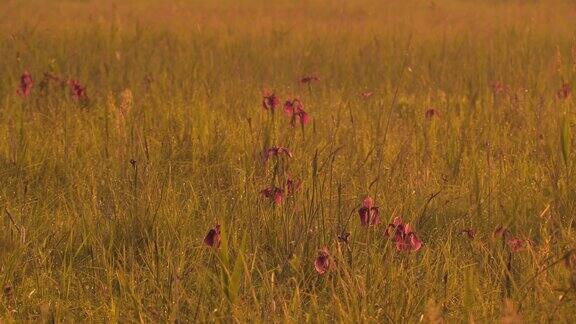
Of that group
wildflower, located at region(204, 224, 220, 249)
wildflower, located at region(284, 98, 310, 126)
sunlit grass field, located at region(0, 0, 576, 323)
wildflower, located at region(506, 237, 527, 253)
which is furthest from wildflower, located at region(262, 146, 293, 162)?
wildflower, located at region(506, 237, 527, 253)

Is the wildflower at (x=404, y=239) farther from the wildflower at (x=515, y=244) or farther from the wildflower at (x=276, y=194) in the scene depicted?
the wildflower at (x=276, y=194)

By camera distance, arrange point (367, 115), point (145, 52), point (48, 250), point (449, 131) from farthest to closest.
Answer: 1. point (145, 52)
2. point (367, 115)
3. point (449, 131)
4. point (48, 250)

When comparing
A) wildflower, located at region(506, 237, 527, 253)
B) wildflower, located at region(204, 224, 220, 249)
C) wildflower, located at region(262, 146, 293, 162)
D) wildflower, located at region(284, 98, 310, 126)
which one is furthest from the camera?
wildflower, located at region(284, 98, 310, 126)

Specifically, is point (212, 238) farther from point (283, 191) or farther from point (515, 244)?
point (515, 244)

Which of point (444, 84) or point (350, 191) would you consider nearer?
point (350, 191)

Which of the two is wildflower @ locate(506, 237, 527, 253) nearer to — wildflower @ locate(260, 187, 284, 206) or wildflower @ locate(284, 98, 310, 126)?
wildflower @ locate(260, 187, 284, 206)

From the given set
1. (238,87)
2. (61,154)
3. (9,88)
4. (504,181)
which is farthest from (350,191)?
(9,88)

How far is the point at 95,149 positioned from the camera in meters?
3.37

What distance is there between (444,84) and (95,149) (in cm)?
280

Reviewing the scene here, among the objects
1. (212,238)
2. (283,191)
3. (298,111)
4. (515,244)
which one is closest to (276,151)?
(283,191)

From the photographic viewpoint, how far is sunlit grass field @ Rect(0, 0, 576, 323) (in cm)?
200

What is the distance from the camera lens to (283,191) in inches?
89.9

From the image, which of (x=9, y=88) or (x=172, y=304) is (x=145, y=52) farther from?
(x=172, y=304)

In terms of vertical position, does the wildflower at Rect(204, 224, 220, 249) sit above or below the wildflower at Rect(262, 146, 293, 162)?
below
